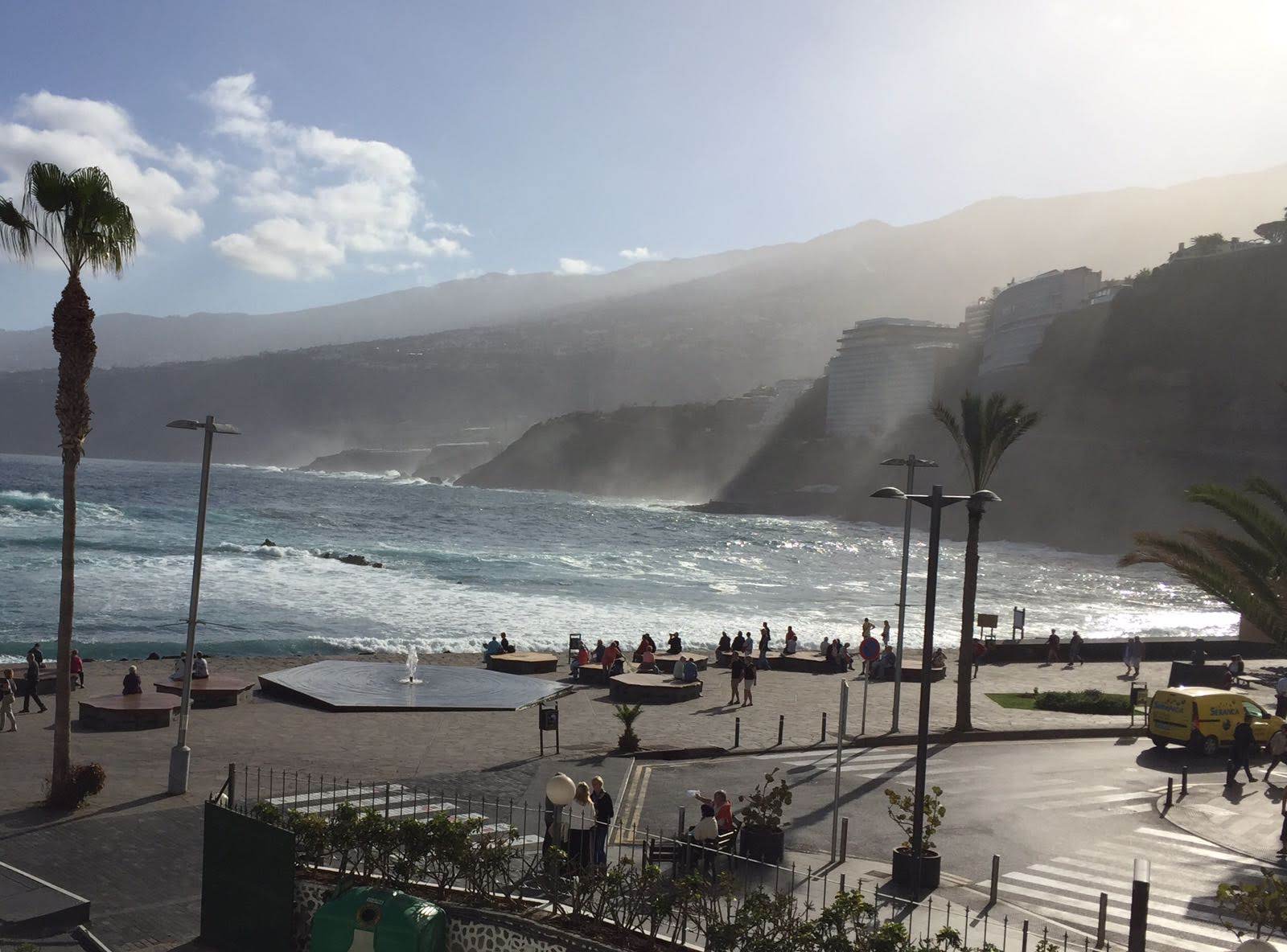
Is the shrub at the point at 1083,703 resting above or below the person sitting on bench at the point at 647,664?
above

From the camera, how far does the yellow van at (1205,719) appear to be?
1962cm

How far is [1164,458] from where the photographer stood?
379 feet

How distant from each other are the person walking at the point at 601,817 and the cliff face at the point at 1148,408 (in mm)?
106703

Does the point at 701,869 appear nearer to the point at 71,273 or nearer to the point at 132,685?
the point at 71,273

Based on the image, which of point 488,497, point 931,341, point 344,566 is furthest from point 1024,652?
point 931,341

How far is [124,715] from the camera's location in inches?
765

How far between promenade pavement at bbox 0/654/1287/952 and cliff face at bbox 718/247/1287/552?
93.2 metres

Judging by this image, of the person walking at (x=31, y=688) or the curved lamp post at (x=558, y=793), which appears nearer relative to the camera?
the curved lamp post at (x=558, y=793)

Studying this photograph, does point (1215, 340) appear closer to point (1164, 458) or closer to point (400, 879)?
point (1164, 458)

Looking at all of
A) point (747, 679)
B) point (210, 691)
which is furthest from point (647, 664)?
point (210, 691)

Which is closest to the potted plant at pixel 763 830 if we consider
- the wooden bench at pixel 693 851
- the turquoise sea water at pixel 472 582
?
the wooden bench at pixel 693 851

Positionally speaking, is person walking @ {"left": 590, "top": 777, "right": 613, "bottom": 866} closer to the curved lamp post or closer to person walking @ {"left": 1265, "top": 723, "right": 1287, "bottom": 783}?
the curved lamp post

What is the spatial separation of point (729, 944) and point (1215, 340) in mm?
131215

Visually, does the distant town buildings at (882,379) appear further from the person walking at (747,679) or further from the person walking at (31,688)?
the person walking at (31,688)
